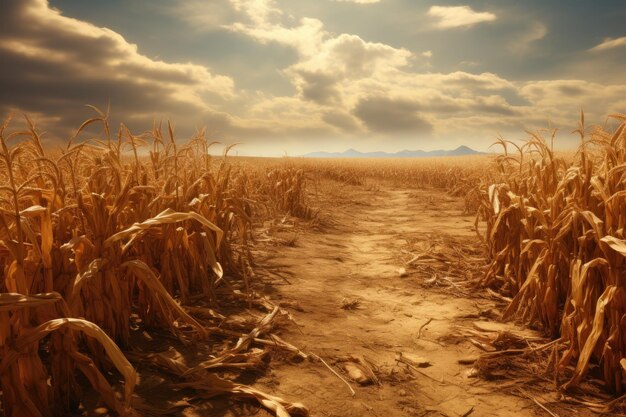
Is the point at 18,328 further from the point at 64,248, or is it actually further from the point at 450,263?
the point at 450,263

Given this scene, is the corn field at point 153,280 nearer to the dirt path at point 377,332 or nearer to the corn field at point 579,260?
the corn field at point 579,260

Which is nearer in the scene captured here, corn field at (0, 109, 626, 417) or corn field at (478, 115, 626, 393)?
corn field at (0, 109, 626, 417)

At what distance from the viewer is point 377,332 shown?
2936 millimetres

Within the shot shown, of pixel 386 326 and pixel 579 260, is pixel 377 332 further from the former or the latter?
pixel 579 260

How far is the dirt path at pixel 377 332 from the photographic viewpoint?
209cm

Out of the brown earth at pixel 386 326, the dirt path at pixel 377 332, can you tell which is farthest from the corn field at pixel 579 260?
the dirt path at pixel 377 332

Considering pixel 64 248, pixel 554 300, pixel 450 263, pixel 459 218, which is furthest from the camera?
pixel 459 218

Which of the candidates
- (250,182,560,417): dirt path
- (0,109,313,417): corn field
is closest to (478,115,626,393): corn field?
(250,182,560,417): dirt path

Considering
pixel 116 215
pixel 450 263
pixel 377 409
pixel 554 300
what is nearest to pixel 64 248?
pixel 116 215

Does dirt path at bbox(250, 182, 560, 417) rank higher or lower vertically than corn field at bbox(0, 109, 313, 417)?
lower

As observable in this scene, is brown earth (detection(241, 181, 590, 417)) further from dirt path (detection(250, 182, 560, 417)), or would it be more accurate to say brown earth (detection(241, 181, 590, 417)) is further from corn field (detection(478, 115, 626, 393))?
corn field (detection(478, 115, 626, 393))

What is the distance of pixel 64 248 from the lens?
187cm

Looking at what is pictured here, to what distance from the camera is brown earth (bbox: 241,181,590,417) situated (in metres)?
2.10

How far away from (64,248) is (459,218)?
25.9ft
